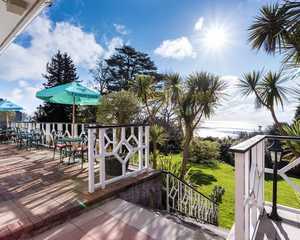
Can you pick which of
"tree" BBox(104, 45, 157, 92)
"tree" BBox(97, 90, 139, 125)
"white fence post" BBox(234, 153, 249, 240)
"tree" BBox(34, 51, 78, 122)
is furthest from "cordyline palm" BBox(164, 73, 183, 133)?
"tree" BBox(34, 51, 78, 122)

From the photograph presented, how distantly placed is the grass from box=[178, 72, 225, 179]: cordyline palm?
180 centimetres

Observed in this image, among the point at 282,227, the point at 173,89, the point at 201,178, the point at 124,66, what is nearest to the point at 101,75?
the point at 124,66

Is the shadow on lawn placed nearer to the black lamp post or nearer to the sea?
the sea

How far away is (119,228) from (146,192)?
1.34 m

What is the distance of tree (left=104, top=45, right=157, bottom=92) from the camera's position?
1838cm

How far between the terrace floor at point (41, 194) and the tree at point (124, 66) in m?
14.4

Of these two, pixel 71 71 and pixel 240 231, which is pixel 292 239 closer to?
pixel 240 231

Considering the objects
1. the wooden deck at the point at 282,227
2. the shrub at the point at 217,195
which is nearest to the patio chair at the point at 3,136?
the shrub at the point at 217,195

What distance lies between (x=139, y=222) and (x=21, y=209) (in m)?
1.53

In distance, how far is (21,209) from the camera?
8.30ft

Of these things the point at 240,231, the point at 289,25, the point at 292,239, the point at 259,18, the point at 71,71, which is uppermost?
the point at 71,71

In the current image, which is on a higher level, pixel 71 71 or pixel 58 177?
pixel 71 71

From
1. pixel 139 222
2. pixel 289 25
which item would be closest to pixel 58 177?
pixel 139 222

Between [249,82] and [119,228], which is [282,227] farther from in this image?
[249,82]
